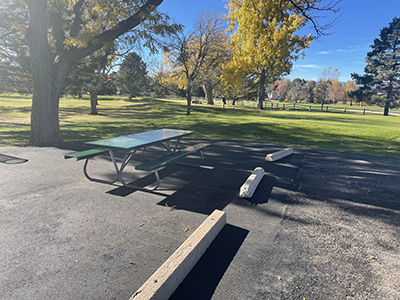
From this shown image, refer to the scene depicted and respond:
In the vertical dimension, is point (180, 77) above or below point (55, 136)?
above

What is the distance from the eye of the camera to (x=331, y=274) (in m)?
2.82

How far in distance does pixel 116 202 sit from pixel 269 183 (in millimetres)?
3405

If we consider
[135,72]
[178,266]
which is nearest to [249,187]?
[178,266]

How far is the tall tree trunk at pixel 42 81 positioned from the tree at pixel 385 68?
44.6m

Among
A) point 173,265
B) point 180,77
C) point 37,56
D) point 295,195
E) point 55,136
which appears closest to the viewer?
point 173,265

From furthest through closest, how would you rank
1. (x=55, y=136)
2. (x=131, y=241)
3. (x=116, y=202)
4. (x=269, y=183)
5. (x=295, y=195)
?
(x=55, y=136) → (x=269, y=183) → (x=295, y=195) → (x=116, y=202) → (x=131, y=241)

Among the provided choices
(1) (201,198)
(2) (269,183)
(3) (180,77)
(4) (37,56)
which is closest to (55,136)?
(4) (37,56)

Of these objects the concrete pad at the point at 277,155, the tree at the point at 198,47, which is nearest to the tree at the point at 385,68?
the tree at the point at 198,47

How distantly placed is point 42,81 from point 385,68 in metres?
46.3

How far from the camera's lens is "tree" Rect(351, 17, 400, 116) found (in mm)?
37031

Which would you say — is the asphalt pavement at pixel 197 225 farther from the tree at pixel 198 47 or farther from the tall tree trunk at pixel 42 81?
the tree at pixel 198 47

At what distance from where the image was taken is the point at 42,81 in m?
8.85

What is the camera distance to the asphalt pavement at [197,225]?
260cm

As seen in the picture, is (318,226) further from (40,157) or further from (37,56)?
(37,56)
